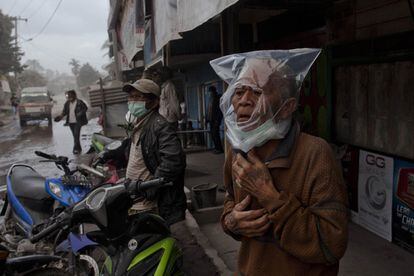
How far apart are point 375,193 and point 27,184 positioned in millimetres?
3695

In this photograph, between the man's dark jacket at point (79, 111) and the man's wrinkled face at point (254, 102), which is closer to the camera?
the man's wrinkled face at point (254, 102)

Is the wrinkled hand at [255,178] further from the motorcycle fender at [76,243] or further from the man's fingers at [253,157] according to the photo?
the motorcycle fender at [76,243]

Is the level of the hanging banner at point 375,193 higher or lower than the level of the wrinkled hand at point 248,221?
lower

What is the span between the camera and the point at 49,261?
8.90 feet

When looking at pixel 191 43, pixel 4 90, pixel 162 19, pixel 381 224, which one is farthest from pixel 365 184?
pixel 4 90

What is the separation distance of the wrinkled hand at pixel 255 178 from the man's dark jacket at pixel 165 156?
1.62 m

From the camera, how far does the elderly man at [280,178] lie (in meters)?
1.27

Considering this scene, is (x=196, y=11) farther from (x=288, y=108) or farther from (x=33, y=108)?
(x=33, y=108)

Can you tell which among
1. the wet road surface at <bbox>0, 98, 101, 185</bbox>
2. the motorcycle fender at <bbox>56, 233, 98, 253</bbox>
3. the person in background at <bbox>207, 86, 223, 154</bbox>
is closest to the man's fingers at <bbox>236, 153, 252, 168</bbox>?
the motorcycle fender at <bbox>56, 233, 98, 253</bbox>

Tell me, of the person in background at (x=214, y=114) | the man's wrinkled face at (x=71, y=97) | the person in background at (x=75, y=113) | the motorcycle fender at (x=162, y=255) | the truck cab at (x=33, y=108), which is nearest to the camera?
the motorcycle fender at (x=162, y=255)

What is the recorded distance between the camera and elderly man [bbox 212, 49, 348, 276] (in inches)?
49.9

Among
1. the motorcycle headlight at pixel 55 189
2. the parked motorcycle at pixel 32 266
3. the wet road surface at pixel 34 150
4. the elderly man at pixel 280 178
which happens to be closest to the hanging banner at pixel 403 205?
the elderly man at pixel 280 178

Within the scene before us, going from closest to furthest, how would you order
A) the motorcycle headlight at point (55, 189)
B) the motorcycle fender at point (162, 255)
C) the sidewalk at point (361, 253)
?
the motorcycle fender at point (162, 255)
the sidewalk at point (361, 253)
the motorcycle headlight at point (55, 189)

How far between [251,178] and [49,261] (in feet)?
6.57
